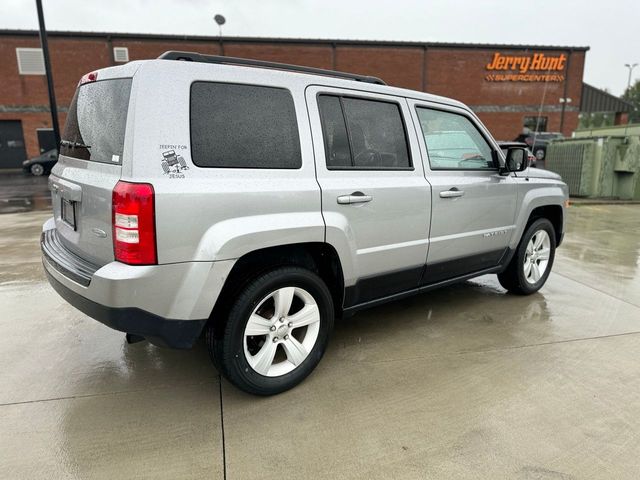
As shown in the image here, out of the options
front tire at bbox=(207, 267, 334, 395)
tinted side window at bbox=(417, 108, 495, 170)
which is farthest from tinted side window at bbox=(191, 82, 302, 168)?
tinted side window at bbox=(417, 108, 495, 170)

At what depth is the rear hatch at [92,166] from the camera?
7.65 feet

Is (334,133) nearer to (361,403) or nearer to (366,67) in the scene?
(361,403)

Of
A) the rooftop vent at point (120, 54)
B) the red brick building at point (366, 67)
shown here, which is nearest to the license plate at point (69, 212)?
the red brick building at point (366, 67)

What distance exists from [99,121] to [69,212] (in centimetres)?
61

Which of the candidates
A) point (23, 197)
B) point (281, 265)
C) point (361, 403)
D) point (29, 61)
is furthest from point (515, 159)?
point (29, 61)

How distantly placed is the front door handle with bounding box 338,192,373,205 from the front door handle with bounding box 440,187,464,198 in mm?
769

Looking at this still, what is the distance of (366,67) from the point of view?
2903cm

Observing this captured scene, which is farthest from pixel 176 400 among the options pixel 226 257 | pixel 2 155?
pixel 2 155

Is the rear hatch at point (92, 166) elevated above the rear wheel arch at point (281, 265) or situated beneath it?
elevated above

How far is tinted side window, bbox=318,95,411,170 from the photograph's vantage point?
9.61ft

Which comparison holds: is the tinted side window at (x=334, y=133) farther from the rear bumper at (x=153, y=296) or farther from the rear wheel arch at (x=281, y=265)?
the rear bumper at (x=153, y=296)

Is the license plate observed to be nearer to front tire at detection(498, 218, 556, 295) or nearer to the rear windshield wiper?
the rear windshield wiper

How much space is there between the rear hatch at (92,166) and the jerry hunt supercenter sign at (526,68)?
1264 inches

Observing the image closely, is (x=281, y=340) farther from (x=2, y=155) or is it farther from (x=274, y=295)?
(x=2, y=155)
